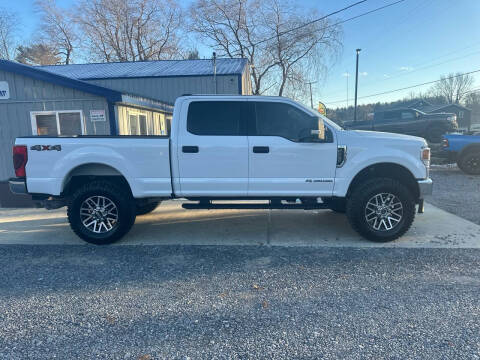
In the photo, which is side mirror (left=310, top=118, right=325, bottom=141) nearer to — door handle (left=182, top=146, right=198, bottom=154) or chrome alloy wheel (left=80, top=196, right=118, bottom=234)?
door handle (left=182, top=146, right=198, bottom=154)

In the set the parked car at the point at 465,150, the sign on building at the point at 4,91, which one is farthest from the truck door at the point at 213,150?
the parked car at the point at 465,150

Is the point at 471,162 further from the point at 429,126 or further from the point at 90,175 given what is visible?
the point at 90,175

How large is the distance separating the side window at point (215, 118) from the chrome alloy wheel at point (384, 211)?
7.22ft

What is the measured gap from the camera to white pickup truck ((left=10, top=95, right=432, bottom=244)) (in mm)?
4707

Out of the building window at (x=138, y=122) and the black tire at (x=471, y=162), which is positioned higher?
the building window at (x=138, y=122)

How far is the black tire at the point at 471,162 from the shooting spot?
10.9 meters

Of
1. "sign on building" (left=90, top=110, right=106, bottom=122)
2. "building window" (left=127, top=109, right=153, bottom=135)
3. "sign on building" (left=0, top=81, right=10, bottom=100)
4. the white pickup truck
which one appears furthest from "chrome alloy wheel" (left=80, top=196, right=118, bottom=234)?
"sign on building" (left=0, top=81, right=10, bottom=100)

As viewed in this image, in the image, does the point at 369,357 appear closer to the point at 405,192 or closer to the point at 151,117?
the point at 405,192

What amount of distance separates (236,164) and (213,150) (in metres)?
0.39

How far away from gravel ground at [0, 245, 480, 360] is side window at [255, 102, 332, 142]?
5.56 feet

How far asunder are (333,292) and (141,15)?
134ft

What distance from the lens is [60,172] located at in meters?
4.77

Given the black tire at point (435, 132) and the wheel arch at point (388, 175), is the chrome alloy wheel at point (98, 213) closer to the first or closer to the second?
the wheel arch at point (388, 175)

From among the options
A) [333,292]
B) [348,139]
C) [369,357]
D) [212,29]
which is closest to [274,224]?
[348,139]
